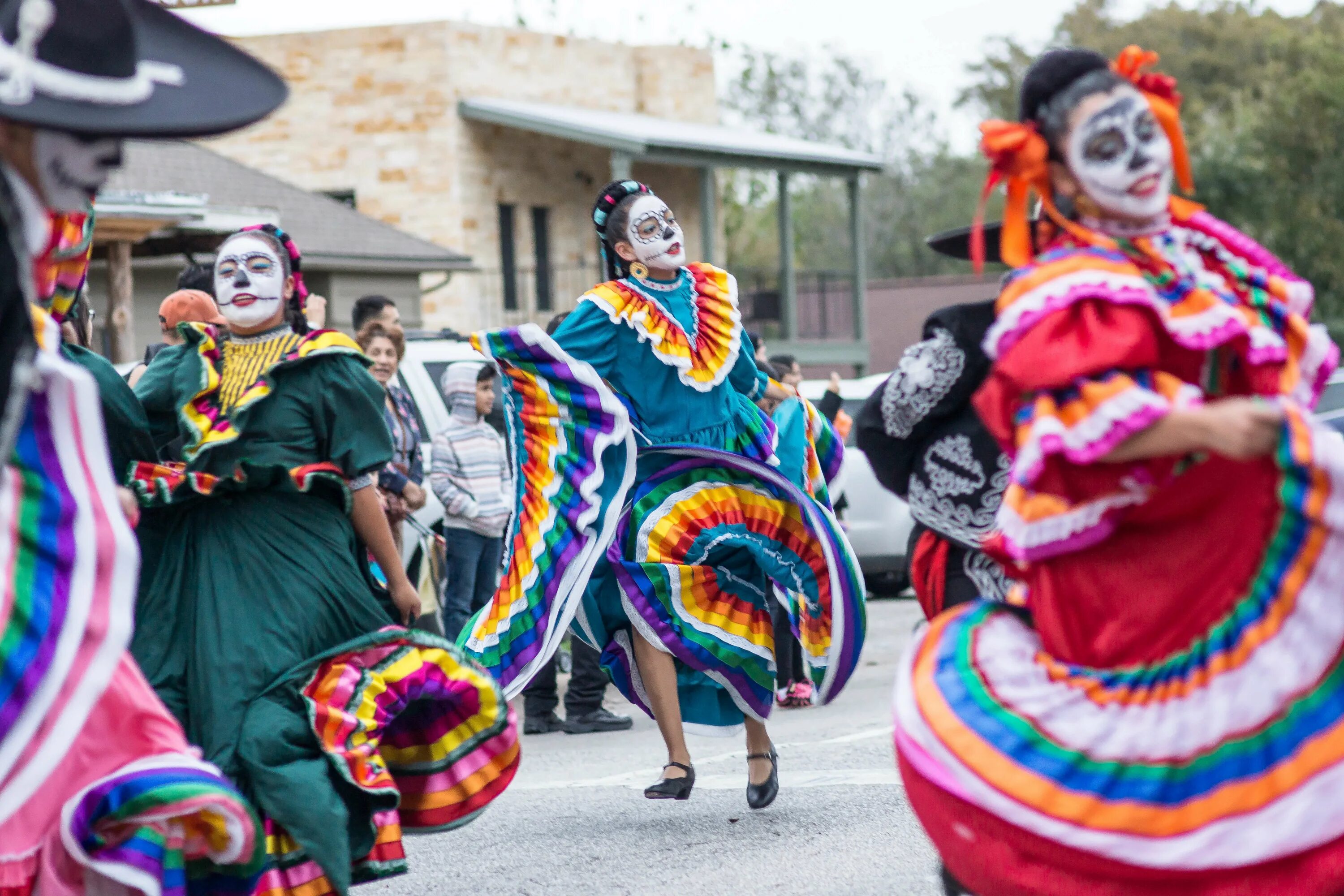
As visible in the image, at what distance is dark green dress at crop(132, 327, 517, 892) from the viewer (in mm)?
4707

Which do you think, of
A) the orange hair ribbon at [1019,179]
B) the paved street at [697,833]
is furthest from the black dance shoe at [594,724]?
the orange hair ribbon at [1019,179]


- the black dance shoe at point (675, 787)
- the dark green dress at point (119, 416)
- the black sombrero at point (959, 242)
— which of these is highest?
the black sombrero at point (959, 242)

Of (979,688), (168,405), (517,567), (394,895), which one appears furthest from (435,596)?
(979,688)

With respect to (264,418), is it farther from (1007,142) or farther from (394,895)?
(1007,142)

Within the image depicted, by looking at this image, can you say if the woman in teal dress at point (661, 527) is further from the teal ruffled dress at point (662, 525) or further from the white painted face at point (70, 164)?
the white painted face at point (70, 164)

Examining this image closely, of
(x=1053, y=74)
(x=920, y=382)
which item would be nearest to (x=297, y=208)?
(x=920, y=382)

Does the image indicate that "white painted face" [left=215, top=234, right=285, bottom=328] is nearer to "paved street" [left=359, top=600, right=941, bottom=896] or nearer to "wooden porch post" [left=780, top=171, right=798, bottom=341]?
"paved street" [left=359, top=600, right=941, bottom=896]

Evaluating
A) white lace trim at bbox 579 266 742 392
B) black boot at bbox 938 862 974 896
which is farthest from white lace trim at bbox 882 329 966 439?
white lace trim at bbox 579 266 742 392

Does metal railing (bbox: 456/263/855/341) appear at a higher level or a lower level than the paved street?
higher

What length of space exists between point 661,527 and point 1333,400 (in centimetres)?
984

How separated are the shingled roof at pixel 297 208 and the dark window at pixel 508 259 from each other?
4380 millimetres

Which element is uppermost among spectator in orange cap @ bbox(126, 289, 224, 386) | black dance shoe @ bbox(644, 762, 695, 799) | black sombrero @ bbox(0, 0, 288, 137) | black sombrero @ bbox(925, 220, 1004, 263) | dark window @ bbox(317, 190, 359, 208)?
dark window @ bbox(317, 190, 359, 208)

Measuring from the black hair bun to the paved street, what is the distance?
2409 millimetres

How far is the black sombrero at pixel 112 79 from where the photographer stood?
10.1 ft
